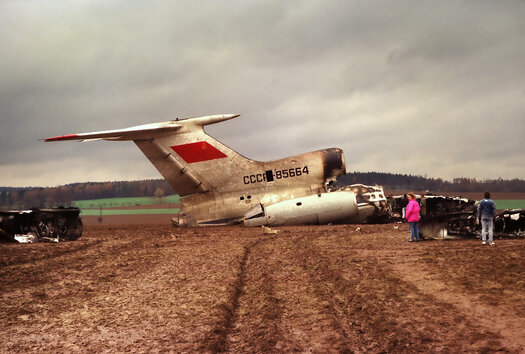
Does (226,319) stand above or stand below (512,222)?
below

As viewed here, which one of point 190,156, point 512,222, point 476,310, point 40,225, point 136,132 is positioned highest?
point 136,132

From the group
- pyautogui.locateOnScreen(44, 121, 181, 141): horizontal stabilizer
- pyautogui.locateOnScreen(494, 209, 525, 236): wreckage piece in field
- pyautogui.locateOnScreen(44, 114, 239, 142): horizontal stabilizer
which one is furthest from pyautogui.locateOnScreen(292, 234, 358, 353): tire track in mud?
pyautogui.locateOnScreen(44, 121, 181, 141): horizontal stabilizer

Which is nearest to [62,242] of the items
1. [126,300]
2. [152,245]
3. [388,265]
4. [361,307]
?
[152,245]

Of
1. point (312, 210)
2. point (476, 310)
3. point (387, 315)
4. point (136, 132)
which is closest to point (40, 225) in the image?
point (136, 132)

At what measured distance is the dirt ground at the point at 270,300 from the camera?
20.1 feet

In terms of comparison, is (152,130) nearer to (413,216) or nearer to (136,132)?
(136,132)

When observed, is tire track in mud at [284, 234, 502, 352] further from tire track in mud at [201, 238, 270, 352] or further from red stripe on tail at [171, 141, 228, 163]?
red stripe on tail at [171, 141, 228, 163]

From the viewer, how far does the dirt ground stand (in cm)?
614

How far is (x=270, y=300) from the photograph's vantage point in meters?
8.20

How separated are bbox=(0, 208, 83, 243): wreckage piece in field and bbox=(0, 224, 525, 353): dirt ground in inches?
147

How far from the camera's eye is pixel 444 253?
12.6m

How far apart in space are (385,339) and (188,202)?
1944 centimetres

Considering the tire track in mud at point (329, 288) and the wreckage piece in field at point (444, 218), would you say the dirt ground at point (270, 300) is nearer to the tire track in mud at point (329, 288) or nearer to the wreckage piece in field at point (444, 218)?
the tire track in mud at point (329, 288)

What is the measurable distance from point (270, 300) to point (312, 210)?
1535 centimetres
